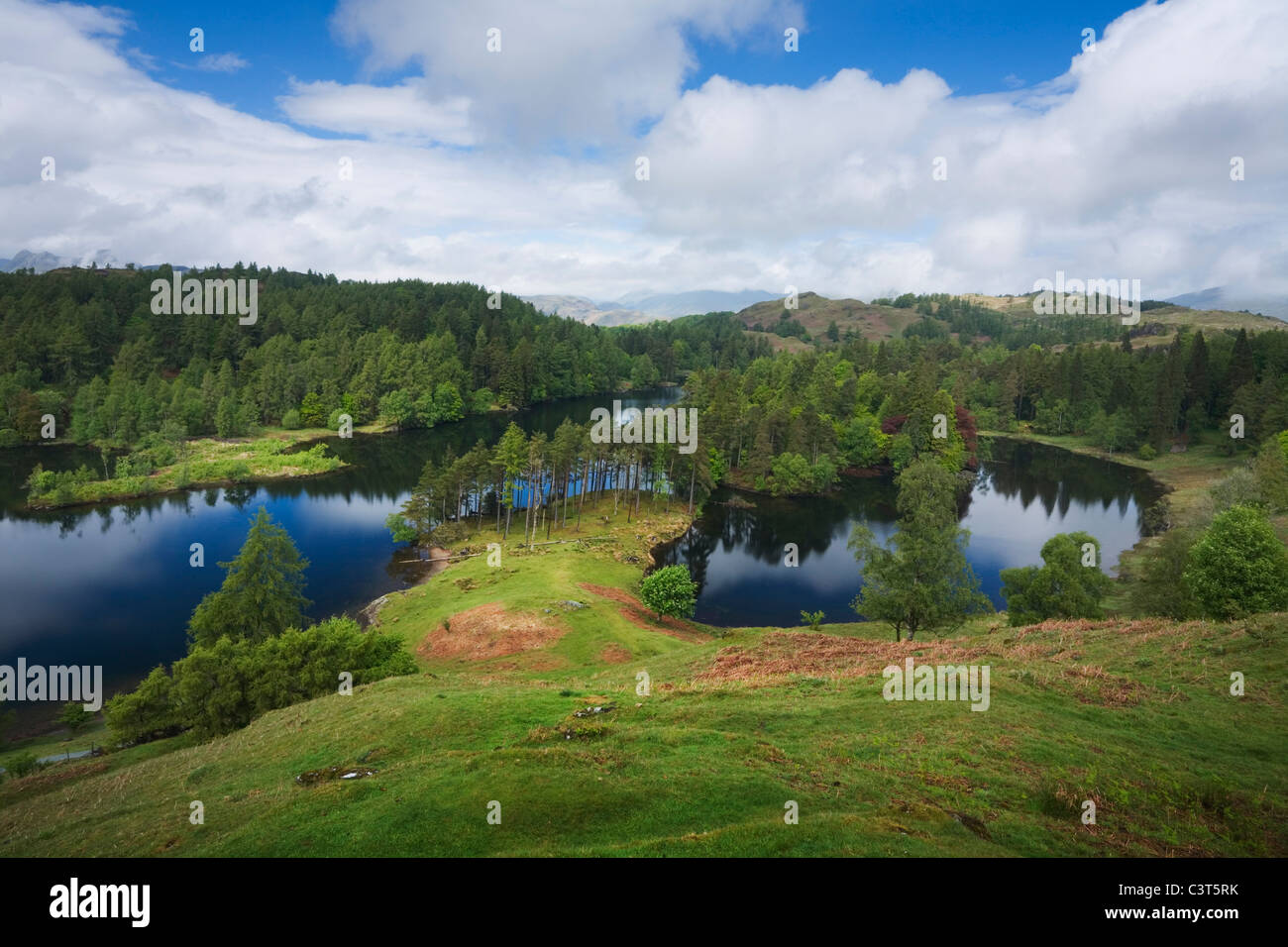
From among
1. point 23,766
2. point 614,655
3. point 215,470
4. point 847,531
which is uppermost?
point 215,470

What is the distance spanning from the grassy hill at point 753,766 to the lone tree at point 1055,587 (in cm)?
726

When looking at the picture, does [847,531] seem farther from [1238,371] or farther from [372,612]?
[1238,371]

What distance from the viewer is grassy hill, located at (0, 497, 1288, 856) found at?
14711mm

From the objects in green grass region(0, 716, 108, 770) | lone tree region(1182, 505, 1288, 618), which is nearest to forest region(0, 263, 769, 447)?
green grass region(0, 716, 108, 770)

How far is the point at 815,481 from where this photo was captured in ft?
325

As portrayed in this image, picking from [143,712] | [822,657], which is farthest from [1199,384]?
[143,712]

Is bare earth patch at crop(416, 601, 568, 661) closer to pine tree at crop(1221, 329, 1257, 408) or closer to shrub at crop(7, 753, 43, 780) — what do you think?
shrub at crop(7, 753, 43, 780)

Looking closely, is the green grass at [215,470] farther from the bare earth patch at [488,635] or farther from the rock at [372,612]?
the bare earth patch at [488,635]

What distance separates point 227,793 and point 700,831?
1553cm

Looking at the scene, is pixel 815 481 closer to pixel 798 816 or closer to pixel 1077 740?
pixel 1077 740

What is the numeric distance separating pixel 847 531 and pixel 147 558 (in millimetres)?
78484

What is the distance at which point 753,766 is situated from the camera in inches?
730

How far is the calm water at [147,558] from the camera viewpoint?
48.7 meters
